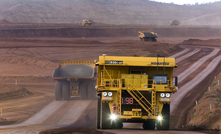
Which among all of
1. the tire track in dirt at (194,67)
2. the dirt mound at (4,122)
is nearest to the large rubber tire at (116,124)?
the dirt mound at (4,122)

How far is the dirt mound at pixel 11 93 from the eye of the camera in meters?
27.9

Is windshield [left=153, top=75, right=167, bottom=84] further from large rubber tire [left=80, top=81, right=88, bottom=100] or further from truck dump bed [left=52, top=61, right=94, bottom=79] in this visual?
truck dump bed [left=52, top=61, right=94, bottom=79]

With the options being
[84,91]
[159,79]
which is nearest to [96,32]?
[84,91]

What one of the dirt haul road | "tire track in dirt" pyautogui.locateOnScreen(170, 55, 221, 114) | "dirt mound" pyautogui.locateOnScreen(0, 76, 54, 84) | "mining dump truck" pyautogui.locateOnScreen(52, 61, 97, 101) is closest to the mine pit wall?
"dirt mound" pyautogui.locateOnScreen(0, 76, 54, 84)

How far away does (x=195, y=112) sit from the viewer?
21.8m

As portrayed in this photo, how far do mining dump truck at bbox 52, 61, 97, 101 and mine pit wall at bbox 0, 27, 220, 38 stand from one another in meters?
58.2

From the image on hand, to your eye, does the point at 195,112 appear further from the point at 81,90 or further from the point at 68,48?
the point at 68,48

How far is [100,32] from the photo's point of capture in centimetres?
9506

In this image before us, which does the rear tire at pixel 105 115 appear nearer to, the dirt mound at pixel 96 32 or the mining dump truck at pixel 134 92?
the mining dump truck at pixel 134 92

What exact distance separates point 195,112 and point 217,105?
1.46m

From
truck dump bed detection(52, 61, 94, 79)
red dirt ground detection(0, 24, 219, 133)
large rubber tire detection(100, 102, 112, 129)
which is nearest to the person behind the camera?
large rubber tire detection(100, 102, 112, 129)

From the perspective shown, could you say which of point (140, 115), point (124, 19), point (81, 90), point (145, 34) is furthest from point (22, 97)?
point (124, 19)

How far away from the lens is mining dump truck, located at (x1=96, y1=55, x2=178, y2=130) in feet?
47.4

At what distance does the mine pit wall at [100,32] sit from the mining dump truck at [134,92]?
71422 millimetres
